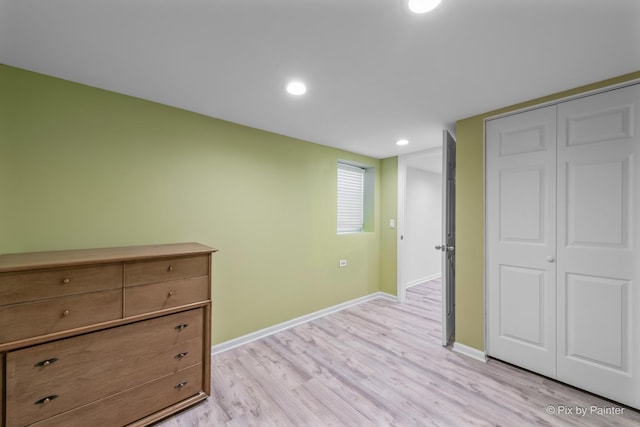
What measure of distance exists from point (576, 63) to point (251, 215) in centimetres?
283

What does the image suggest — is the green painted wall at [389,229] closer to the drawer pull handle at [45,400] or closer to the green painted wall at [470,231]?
the green painted wall at [470,231]

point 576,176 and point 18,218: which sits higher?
point 576,176

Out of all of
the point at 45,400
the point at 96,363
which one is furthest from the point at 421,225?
the point at 45,400

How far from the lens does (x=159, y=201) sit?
2.20m

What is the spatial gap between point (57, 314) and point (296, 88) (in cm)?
204

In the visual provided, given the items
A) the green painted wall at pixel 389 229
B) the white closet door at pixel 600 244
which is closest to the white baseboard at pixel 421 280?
the green painted wall at pixel 389 229

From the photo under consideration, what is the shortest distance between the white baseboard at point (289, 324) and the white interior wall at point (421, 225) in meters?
0.89

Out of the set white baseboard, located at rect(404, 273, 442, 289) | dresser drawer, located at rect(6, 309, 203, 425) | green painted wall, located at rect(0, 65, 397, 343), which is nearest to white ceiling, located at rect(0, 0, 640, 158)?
green painted wall, located at rect(0, 65, 397, 343)

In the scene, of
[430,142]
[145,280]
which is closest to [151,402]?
[145,280]

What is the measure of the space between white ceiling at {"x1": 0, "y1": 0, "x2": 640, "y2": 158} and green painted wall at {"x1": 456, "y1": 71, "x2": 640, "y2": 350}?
32 centimetres

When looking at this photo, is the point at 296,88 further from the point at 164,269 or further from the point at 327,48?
the point at 164,269

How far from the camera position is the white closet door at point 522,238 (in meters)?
2.07

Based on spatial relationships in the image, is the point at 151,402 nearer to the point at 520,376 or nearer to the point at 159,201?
the point at 159,201

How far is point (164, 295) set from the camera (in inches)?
67.5
